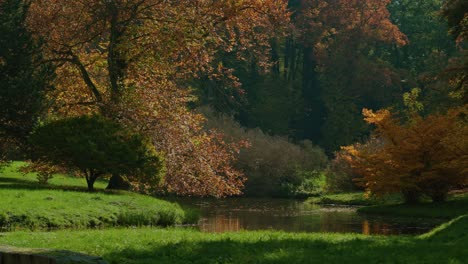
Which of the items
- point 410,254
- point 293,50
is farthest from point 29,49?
point 293,50

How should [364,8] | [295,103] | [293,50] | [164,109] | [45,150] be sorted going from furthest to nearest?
1. [293,50]
2. [295,103]
3. [364,8]
4. [164,109]
5. [45,150]

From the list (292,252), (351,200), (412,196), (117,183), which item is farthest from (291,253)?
(351,200)

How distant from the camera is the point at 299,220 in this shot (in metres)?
32.4

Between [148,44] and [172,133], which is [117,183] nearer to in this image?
[172,133]

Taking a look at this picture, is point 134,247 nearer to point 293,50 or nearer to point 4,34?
point 4,34

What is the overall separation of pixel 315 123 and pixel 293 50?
10930 mm

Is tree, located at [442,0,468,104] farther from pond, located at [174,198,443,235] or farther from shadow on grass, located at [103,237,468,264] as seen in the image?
shadow on grass, located at [103,237,468,264]

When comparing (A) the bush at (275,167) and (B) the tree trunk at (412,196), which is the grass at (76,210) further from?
(A) the bush at (275,167)

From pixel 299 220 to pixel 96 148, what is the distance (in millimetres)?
10620

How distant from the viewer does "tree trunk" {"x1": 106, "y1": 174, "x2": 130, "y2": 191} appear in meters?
33.6

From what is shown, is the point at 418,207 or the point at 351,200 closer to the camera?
the point at 418,207

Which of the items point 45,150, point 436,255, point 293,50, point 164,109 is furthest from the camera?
point 293,50

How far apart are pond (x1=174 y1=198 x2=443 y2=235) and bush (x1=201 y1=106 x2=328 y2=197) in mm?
11200

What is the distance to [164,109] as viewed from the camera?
32.2m
